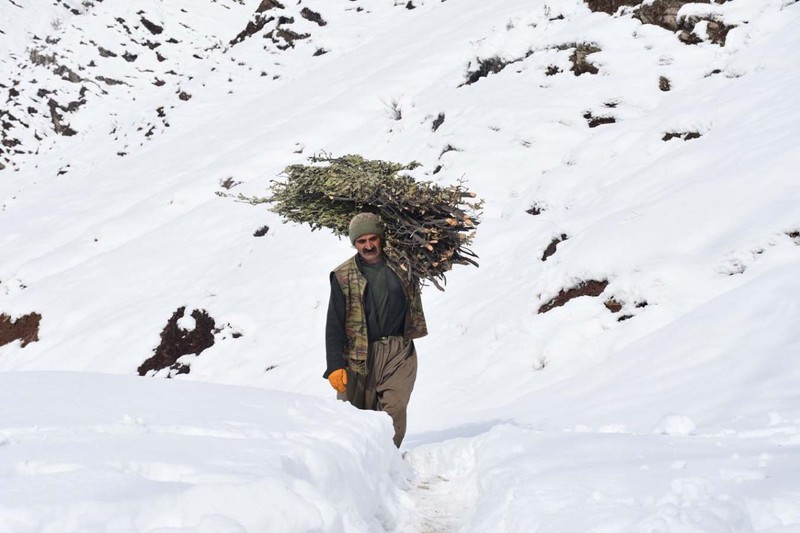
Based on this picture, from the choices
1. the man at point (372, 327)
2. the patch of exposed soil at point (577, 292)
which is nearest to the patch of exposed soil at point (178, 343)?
the patch of exposed soil at point (577, 292)

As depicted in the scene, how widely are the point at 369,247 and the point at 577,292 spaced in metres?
3.56

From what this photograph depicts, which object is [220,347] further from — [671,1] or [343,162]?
[671,1]

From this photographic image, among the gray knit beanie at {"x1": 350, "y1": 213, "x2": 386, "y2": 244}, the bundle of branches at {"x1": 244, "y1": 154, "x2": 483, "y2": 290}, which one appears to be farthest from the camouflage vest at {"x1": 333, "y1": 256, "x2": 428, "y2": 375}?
the bundle of branches at {"x1": 244, "y1": 154, "x2": 483, "y2": 290}

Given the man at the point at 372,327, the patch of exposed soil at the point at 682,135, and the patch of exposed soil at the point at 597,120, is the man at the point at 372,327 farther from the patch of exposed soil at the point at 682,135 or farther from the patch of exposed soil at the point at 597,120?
the patch of exposed soil at the point at 597,120

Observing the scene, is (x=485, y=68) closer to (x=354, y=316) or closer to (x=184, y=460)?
(x=354, y=316)

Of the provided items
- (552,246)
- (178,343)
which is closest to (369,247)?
(552,246)

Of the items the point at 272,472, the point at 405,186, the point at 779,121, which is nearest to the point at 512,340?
the point at 405,186

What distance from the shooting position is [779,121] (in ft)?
26.4

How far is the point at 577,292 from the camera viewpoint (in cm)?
764

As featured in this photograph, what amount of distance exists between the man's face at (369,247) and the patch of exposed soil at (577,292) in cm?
328

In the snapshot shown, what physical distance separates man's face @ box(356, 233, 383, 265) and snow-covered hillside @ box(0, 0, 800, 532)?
114 cm

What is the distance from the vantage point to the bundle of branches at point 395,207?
5.23 m

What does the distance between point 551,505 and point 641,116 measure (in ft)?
34.4

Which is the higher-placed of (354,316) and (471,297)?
(354,316)
